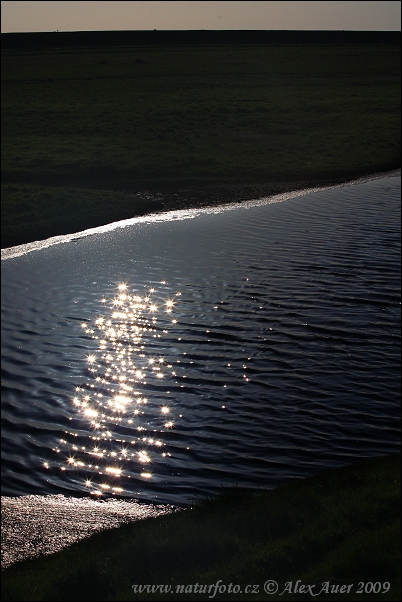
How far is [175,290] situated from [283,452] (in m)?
9.29

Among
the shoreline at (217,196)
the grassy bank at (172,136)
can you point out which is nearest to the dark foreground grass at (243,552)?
the shoreline at (217,196)

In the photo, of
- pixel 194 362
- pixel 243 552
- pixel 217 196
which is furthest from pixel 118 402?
pixel 217 196

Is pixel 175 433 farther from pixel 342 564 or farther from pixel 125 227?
pixel 125 227

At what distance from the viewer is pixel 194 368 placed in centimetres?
1529

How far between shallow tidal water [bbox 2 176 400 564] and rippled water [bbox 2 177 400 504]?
4cm

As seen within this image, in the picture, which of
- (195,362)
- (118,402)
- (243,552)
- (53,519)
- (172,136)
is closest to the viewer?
(243,552)

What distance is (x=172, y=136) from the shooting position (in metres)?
51.1

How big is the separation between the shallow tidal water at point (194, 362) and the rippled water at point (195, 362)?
0.13 ft

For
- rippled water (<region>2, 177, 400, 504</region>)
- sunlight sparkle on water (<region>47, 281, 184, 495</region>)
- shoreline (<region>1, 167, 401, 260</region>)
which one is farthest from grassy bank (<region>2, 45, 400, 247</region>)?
sunlight sparkle on water (<region>47, 281, 184, 495</region>)

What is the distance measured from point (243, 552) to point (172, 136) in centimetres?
4497

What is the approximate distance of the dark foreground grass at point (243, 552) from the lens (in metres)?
7.82

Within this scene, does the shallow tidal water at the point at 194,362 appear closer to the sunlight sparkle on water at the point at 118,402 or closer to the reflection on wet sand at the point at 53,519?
the sunlight sparkle on water at the point at 118,402

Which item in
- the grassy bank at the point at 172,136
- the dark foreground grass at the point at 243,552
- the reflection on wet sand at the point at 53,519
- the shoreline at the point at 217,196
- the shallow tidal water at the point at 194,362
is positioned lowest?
the reflection on wet sand at the point at 53,519

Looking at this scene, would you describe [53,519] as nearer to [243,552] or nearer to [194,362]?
[243,552]
